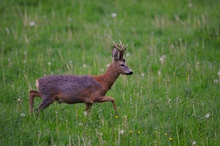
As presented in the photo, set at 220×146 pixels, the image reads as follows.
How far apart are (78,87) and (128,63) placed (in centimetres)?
279

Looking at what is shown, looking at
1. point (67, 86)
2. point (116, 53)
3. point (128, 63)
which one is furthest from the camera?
point (128, 63)

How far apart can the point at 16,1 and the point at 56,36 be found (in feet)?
10.7

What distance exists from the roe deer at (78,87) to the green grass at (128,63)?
0.26m

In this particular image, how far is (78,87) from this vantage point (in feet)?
24.5

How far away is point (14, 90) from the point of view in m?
8.23

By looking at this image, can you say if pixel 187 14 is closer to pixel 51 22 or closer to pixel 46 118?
pixel 51 22

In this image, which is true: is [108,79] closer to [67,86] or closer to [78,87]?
[78,87]

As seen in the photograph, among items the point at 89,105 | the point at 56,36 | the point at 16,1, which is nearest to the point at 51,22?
the point at 56,36

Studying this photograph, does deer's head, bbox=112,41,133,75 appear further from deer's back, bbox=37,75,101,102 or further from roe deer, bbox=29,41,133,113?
deer's back, bbox=37,75,101,102

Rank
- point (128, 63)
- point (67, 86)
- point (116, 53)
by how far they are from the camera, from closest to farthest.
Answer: point (67, 86) → point (116, 53) → point (128, 63)

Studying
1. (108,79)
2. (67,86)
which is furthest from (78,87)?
(108,79)

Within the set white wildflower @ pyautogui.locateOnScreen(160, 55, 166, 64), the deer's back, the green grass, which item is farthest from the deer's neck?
white wildflower @ pyautogui.locateOnScreen(160, 55, 166, 64)

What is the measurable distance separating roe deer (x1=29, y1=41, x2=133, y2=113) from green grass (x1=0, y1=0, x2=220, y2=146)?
0.87 feet

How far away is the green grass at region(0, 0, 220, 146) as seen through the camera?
269 inches
